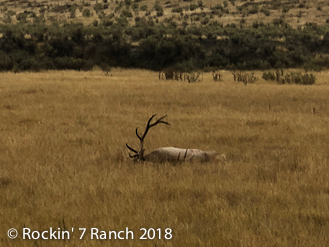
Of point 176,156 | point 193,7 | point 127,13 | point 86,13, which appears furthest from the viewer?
point 193,7

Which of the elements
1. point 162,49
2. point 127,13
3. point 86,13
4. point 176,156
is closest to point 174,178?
point 176,156

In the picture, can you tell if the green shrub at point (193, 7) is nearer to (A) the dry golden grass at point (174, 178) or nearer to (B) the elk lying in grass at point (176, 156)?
(A) the dry golden grass at point (174, 178)

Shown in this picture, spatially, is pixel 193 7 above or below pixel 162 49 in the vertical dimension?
above

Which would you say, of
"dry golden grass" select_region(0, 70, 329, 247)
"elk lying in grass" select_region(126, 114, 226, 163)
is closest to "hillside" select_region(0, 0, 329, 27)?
"dry golden grass" select_region(0, 70, 329, 247)

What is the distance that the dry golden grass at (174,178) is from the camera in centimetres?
392

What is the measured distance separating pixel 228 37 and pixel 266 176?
32312mm

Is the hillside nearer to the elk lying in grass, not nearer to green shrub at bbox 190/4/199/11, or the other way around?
green shrub at bbox 190/4/199/11

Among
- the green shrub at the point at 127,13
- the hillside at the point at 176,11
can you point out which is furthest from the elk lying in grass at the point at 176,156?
the green shrub at the point at 127,13

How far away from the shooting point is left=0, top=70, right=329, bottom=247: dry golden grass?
3918 millimetres

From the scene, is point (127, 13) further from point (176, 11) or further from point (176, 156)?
point (176, 156)

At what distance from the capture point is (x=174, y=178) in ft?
18.0

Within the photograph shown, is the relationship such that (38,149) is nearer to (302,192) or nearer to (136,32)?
(302,192)

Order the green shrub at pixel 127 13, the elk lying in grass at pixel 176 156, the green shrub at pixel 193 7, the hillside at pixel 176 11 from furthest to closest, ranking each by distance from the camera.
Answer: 1. the green shrub at pixel 193 7
2. the green shrub at pixel 127 13
3. the hillside at pixel 176 11
4. the elk lying in grass at pixel 176 156

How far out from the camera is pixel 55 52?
3281 cm
